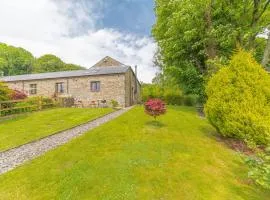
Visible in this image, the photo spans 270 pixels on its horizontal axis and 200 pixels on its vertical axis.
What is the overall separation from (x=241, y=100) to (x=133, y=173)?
7053 mm

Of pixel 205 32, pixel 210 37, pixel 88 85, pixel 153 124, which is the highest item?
pixel 205 32

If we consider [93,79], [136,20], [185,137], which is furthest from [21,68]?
[185,137]

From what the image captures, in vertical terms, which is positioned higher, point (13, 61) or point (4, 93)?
point (13, 61)

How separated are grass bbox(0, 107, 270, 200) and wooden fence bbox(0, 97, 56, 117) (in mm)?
10637

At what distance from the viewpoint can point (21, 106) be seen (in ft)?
65.4

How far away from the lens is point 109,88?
98.7ft

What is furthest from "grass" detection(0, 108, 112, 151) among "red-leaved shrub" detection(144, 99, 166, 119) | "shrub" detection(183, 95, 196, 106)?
"shrub" detection(183, 95, 196, 106)

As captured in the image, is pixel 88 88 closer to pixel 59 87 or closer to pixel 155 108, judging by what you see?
pixel 59 87

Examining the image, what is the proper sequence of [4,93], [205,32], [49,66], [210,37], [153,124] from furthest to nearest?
[49,66] < [205,32] < [4,93] < [210,37] < [153,124]

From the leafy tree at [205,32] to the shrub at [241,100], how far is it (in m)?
3.67

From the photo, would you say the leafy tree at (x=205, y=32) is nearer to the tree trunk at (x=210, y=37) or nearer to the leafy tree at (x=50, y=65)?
the tree trunk at (x=210, y=37)

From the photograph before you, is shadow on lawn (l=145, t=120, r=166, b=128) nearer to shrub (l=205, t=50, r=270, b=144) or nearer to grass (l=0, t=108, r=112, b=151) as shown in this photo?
shrub (l=205, t=50, r=270, b=144)

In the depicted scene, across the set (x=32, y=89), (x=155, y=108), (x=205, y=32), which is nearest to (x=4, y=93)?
(x=155, y=108)

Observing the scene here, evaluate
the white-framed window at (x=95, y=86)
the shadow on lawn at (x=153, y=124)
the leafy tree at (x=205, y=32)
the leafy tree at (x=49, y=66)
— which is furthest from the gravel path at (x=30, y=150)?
the leafy tree at (x=49, y=66)
